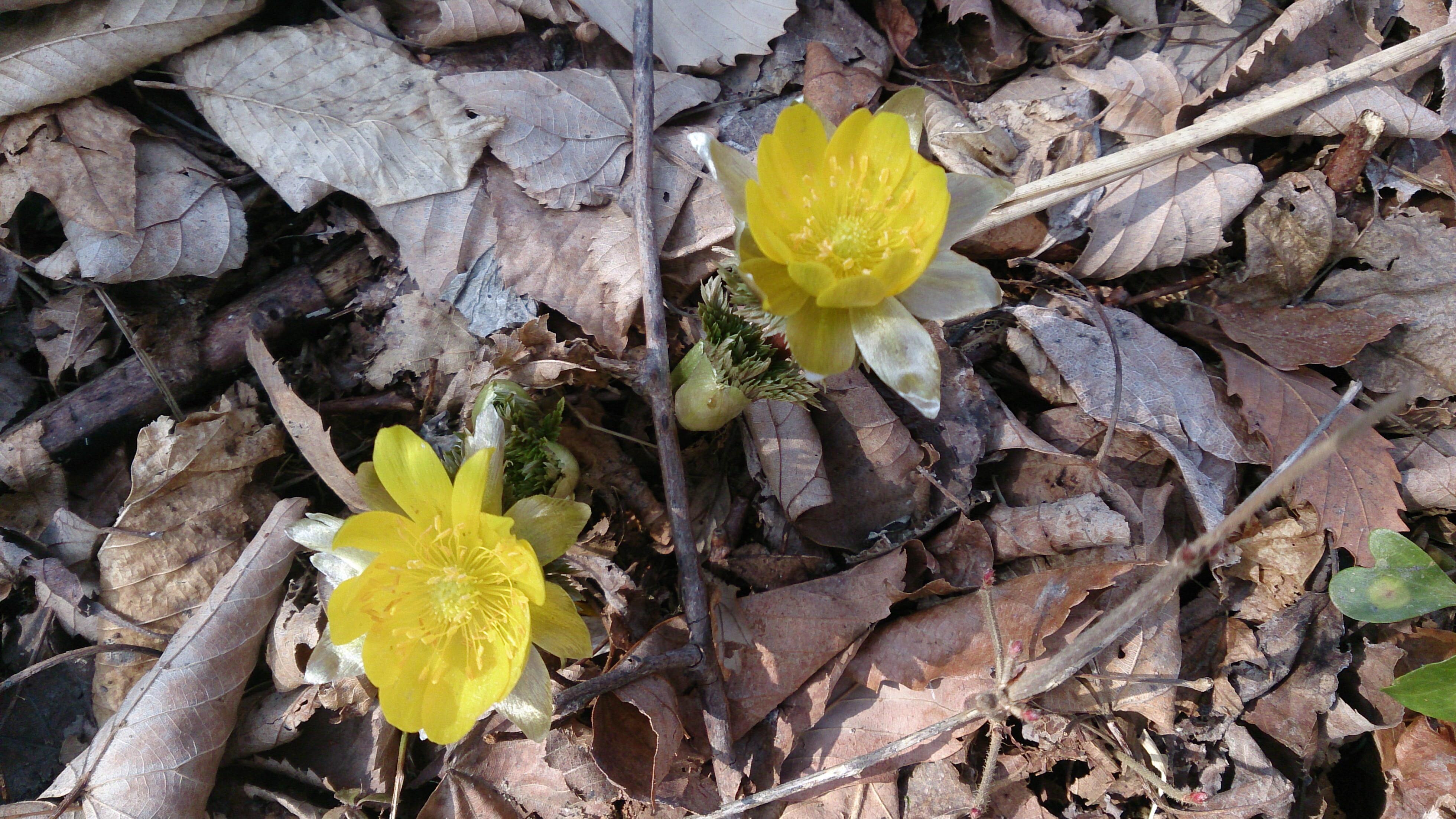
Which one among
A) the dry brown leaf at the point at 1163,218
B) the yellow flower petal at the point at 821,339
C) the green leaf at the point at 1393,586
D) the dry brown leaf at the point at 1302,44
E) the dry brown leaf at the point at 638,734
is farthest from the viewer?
the dry brown leaf at the point at 1302,44

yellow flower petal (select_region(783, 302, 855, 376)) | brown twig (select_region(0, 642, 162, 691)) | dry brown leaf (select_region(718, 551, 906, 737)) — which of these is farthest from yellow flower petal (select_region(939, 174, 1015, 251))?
brown twig (select_region(0, 642, 162, 691))

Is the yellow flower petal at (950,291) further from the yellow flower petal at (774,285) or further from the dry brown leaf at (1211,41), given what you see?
the dry brown leaf at (1211,41)

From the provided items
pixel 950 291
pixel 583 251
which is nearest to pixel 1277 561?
pixel 950 291

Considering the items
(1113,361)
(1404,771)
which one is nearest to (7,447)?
(1113,361)

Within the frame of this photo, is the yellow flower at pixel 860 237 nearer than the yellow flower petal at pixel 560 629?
Yes

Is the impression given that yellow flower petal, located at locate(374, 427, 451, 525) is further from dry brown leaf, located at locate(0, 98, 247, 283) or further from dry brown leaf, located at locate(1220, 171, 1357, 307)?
dry brown leaf, located at locate(1220, 171, 1357, 307)

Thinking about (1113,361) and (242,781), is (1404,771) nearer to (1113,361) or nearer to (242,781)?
(1113,361)

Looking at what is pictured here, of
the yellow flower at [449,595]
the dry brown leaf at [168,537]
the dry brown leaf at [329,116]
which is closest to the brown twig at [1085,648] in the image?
the yellow flower at [449,595]
